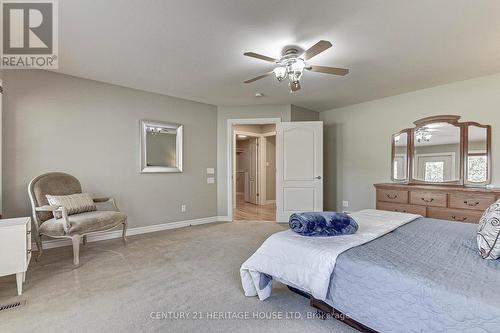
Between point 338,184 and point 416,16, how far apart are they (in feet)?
11.6

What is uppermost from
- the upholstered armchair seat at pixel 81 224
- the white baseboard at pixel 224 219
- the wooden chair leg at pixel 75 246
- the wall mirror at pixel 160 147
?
the wall mirror at pixel 160 147

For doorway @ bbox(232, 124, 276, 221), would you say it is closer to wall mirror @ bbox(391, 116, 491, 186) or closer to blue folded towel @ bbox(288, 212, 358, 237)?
wall mirror @ bbox(391, 116, 491, 186)

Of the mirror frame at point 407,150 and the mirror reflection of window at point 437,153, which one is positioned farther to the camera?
the mirror frame at point 407,150

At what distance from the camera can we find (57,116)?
10.8ft

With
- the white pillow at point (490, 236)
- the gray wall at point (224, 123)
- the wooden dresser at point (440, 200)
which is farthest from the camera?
the gray wall at point (224, 123)

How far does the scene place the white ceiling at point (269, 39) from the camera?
1.93m

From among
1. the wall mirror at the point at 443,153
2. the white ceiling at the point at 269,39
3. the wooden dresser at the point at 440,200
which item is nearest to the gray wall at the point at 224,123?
the white ceiling at the point at 269,39

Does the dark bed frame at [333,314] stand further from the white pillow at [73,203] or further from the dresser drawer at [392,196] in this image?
the white pillow at [73,203]

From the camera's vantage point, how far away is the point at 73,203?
2963mm

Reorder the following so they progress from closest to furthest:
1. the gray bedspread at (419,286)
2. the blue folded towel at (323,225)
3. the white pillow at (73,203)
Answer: the gray bedspread at (419,286) → the blue folded towel at (323,225) → the white pillow at (73,203)

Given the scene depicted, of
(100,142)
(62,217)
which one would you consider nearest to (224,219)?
(100,142)

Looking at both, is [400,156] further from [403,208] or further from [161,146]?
[161,146]

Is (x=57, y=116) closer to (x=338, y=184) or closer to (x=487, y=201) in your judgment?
(x=338, y=184)

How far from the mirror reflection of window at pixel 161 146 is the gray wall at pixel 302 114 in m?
2.28
